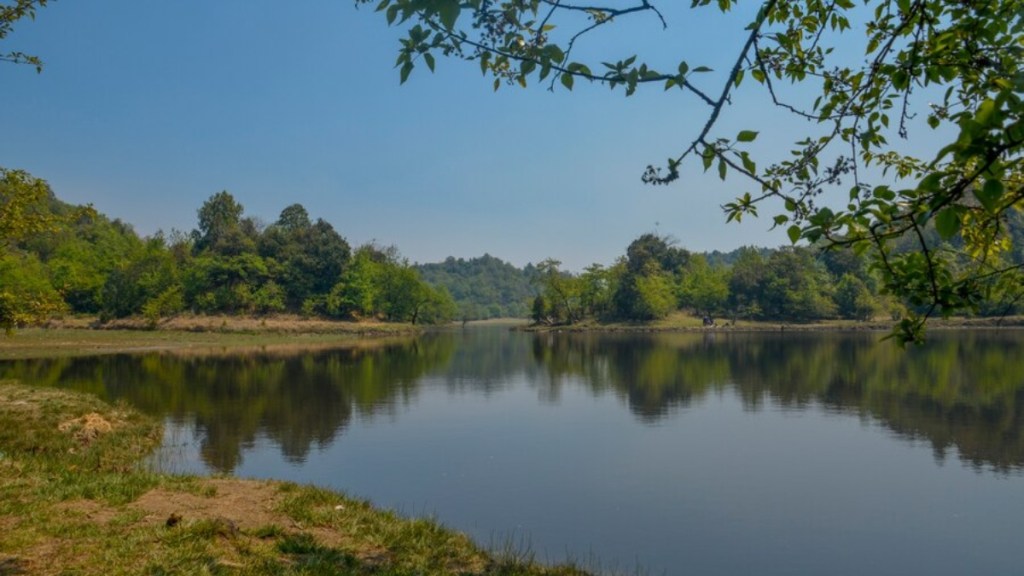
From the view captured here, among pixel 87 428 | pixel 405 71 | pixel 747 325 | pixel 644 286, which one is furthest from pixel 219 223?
pixel 405 71

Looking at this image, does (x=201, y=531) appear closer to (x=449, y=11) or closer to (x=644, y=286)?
(x=449, y=11)

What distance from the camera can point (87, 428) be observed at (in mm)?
18703

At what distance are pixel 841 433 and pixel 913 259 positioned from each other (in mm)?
21245

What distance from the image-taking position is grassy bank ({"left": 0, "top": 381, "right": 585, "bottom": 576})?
283 inches

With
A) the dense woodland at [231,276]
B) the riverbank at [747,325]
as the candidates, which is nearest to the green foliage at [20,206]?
the dense woodland at [231,276]

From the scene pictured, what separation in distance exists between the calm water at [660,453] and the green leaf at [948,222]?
9.79 meters

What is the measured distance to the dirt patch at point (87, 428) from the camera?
17938mm

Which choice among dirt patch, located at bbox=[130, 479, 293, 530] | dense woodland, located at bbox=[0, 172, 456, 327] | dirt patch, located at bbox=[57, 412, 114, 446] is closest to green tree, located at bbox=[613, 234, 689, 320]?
dense woodland, located at bbox=[0, 172, 456, 327]

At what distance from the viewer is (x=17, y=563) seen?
6.66 m

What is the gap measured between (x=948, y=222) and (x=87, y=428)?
2157cm

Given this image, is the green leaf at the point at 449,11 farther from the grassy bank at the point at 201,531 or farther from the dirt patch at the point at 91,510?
the dirt patch at the point at 91,510

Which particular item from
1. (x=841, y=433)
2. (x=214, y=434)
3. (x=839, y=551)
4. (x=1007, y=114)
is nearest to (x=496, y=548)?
(x=839, y=551)

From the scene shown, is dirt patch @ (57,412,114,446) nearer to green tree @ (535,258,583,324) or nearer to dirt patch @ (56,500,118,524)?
dirt patch @ (56,500,118,524)

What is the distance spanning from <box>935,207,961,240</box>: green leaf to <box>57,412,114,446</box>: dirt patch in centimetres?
2025
